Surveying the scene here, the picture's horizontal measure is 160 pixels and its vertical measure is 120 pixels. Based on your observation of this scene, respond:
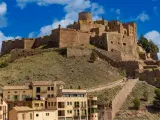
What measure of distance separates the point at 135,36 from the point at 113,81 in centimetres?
2884

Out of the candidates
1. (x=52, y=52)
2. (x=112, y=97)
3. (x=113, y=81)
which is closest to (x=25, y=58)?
(x=52, y=52)

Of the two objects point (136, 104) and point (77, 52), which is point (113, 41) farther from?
point (136, 104)

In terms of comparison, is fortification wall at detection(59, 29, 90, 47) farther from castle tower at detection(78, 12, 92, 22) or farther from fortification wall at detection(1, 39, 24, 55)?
castle tower at detection(78, 12, 92, 22)

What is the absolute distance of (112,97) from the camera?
236ft

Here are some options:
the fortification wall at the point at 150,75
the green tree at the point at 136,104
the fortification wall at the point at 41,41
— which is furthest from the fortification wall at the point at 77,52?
the green tree at the point at 136,104

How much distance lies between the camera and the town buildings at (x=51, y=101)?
6356 centimetres

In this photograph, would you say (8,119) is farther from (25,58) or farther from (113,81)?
(25,58)

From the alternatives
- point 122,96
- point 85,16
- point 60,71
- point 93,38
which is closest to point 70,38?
point 93,38

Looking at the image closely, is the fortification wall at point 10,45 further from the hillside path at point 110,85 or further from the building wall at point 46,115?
the building wall at point 46,115

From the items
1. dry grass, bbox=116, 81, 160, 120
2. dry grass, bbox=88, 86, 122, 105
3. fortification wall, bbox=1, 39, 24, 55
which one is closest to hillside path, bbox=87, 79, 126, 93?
dry grass, bbox=88, 86, 122, 105

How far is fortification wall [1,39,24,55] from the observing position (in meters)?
103

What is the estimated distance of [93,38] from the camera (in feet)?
326

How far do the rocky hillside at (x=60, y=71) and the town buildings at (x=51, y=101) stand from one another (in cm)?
809

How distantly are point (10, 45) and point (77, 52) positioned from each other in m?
22.0
